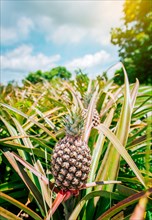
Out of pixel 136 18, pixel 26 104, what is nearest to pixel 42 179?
pixel 26 104

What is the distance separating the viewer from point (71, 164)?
2.99ft

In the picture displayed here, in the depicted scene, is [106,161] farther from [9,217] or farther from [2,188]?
[2,188]

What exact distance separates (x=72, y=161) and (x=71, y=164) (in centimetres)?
1

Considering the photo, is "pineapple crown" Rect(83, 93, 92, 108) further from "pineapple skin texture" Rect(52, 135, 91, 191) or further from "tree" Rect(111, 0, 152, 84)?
"tree" Rect(111, 0, 152, 84)

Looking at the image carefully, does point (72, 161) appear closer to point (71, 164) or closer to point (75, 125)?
point (71, 164)

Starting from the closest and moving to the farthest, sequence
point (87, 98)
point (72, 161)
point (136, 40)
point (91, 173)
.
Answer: point (72, 161) < point (91, 173) < point (87, 98) < point (136, 40)

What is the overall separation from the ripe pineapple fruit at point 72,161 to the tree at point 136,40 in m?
23.0

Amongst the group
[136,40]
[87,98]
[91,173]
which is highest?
[136,40]

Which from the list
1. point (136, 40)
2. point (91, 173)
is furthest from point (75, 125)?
point (136, 40)

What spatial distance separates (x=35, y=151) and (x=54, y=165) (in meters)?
0.26

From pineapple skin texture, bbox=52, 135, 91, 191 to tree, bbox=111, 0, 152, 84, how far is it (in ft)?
75.5

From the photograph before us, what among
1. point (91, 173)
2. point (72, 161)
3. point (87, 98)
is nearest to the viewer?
point (72, 161)

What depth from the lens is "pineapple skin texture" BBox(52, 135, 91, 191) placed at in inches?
35.7

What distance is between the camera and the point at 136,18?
25.3m
